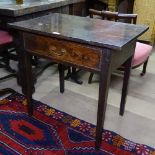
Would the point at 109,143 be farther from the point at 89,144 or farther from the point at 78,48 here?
the point at 78,48

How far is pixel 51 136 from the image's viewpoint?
1578 mm

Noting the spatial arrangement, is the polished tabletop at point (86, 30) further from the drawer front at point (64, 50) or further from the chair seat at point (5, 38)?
the chair seat at point (5, 38)

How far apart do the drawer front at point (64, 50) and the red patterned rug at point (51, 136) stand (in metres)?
0.58

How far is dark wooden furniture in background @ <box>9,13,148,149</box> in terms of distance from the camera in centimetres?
116

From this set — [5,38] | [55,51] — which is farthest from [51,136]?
[5,38]

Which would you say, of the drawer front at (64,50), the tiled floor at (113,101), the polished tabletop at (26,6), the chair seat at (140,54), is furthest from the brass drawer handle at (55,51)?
the chair seat at (140,54)

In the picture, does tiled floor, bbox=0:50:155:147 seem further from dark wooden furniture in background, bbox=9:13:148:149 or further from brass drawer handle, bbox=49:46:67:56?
brass drawer handle, bbox=49:46:67:56

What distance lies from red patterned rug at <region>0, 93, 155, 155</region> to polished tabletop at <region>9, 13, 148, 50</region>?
733 millimetres

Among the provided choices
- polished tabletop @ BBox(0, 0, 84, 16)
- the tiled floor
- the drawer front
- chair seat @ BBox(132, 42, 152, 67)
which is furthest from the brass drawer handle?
chair seat @ BBox(132, 42, 152, 67)

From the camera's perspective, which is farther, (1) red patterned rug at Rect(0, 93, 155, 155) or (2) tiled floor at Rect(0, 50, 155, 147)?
(2) tiled floor at Rect(0, 50, 155, 147)

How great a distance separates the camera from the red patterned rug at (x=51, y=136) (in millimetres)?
1462

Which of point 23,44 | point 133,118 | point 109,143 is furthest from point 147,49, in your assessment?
point 23,44

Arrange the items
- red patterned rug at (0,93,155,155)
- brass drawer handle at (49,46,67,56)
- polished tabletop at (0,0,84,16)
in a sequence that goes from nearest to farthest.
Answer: brass drawer handle at (49,46,67,56)
red patterned rug at (0,93,155,155)
polished tabletop at (0,0,84,16)

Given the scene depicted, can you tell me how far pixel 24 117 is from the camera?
5.80ft
